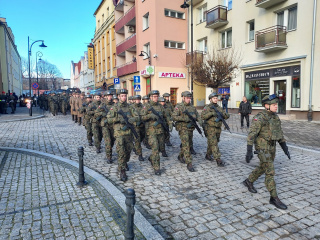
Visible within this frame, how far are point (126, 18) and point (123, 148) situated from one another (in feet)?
86.2

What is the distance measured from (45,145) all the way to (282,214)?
26.4 feet

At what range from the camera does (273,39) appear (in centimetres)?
1554

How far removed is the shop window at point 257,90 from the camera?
17578 millimetres

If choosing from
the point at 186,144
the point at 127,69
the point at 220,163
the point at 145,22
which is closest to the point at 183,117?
the point at 186,144

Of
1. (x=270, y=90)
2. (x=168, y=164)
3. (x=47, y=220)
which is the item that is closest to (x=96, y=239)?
(x=47, y=220)

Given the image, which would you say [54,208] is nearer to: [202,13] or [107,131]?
[107,131]

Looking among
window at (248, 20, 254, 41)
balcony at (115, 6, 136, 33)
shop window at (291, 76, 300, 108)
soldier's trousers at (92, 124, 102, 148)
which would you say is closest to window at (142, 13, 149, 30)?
balcony at (115, 6, 136, 33)

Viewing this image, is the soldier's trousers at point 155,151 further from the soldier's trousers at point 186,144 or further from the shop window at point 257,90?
the shop window at point 257,90

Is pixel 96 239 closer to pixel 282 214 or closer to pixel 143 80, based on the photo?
pixel 282 214

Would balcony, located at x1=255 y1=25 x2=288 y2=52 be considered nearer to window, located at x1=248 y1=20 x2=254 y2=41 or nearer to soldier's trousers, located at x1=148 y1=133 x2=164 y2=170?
window, located at x1=248 y1=20 x2=254 y2=41

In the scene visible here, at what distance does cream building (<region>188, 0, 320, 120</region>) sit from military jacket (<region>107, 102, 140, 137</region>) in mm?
12850

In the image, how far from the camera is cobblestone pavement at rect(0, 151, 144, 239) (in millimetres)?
3301

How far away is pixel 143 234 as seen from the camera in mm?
3203

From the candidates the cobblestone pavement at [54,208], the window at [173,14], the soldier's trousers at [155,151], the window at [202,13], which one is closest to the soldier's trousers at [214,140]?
the soldier's trousers at [155,151]
